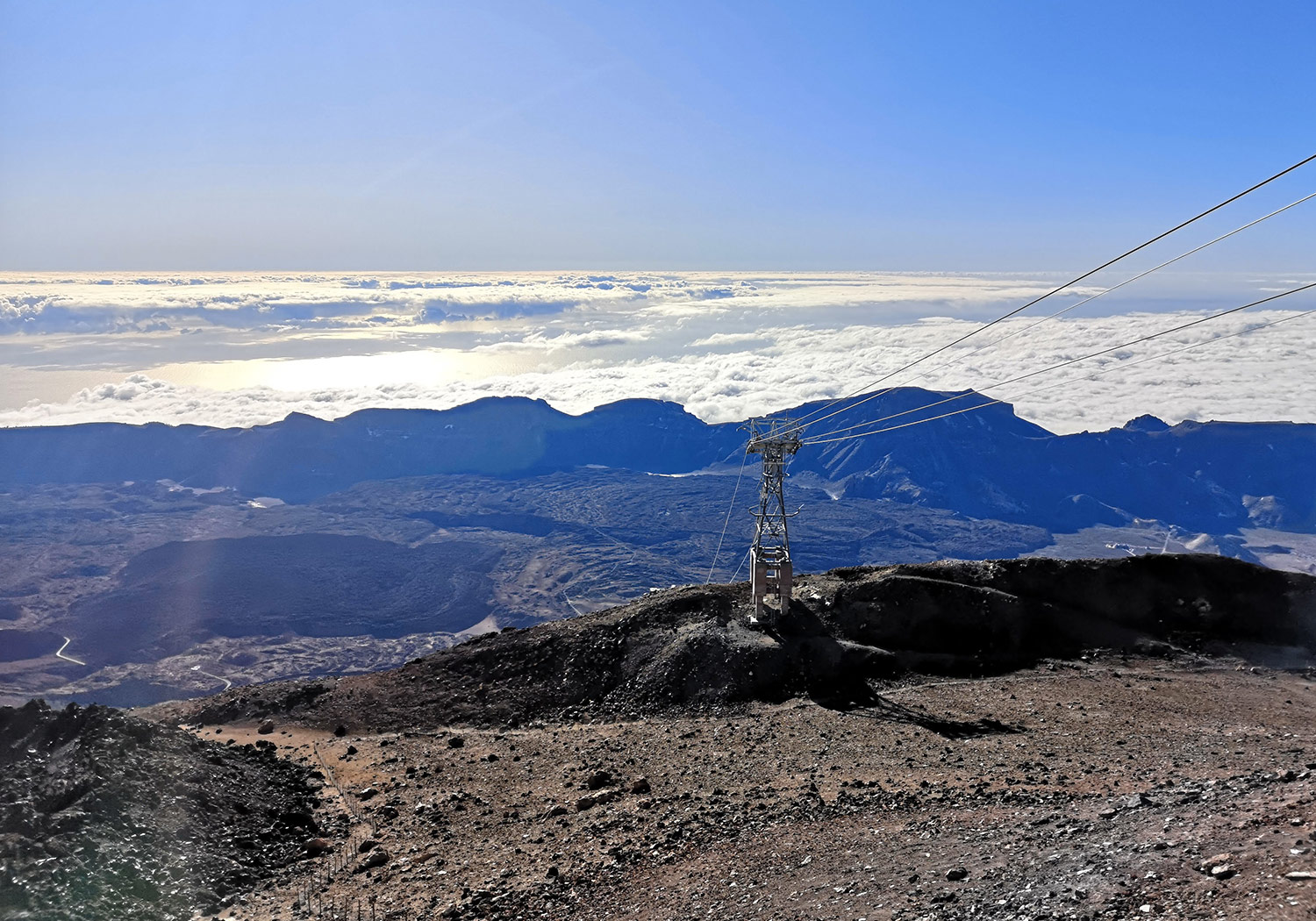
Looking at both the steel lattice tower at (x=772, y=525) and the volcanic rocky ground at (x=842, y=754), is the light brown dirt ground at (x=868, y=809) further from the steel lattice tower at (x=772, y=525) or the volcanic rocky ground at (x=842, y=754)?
the steel lattice tower at (x=772, y=525)

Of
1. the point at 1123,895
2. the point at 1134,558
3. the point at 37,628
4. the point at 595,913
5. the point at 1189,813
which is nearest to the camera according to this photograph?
the point at 1123,895

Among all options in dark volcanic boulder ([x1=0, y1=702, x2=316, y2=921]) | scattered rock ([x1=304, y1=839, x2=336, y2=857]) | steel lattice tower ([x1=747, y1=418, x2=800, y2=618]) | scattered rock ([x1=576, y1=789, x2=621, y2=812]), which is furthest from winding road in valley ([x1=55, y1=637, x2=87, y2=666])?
scattered rock ([x1=576, y1=789, x2=621, y2=812])

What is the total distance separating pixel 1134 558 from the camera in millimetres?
37375

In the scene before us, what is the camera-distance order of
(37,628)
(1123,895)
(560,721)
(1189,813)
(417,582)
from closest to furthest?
(1123,895), (1189,813), (560,721), (37,628), (417,582)

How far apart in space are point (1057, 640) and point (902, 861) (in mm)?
21813

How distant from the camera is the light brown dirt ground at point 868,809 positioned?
13258 millimetres

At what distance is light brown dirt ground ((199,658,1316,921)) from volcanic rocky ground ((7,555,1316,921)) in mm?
84

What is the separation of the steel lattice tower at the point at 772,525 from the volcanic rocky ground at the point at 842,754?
4.04 ft

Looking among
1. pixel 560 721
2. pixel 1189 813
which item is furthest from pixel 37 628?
pixel 1189 813

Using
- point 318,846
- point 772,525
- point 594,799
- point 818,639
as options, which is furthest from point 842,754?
point 318,846

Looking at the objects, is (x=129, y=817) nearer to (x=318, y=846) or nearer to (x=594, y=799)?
(x=318, y=846)

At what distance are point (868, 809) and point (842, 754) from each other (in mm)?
4752

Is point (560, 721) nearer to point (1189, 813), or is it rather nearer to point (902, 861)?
point (902, 861)

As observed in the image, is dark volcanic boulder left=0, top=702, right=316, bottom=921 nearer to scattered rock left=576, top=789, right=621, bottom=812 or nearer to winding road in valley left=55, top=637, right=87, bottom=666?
scattered rock left=576, top=789, right=621, bottom=812
